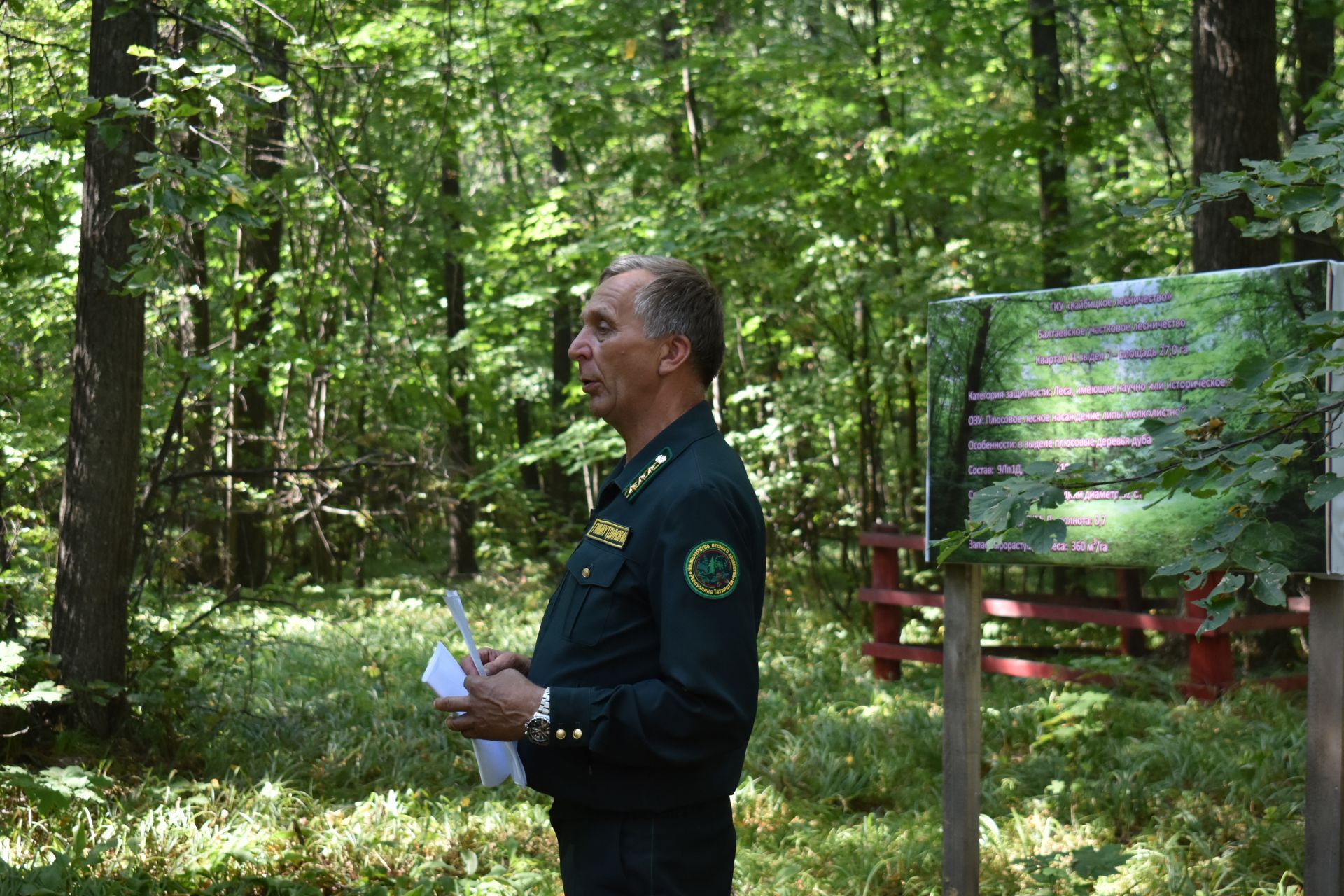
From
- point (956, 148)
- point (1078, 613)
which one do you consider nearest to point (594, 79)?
point (956, 148)

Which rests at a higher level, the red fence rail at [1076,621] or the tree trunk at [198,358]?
the tree trunk at [198,358]

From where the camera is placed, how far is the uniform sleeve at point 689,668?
2090mm

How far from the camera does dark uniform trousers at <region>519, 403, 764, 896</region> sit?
6.93ft

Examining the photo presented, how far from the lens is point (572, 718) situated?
2.18 metres

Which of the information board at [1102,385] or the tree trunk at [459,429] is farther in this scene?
the tree trunk at [459,429]

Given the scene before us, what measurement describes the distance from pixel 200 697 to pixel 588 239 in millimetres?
4981

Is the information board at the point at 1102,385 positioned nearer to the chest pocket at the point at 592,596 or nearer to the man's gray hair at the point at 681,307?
the man's gray hair at the point at 681,307

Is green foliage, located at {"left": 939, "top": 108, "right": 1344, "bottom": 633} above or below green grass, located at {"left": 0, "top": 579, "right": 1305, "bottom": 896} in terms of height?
above

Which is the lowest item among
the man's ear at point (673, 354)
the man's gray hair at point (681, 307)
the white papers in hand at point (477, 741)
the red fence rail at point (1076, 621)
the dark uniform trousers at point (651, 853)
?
the red fence rail at point (1076, 621)

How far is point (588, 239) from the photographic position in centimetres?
988

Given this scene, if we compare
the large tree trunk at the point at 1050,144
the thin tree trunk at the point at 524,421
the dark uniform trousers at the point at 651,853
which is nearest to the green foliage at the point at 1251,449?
the dark uniform trousers at the point at 651,853

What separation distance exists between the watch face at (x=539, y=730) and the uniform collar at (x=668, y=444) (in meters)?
0.51

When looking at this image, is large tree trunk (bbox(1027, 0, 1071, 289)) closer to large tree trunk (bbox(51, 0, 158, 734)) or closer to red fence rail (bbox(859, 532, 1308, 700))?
red fence rail (bbox(859, 532, 1308, 700))

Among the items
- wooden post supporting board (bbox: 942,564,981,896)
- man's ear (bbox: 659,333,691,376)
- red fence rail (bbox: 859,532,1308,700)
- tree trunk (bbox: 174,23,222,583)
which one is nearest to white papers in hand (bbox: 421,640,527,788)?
man's ear (bbox: 659,333,691,376)
